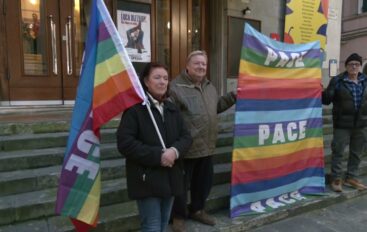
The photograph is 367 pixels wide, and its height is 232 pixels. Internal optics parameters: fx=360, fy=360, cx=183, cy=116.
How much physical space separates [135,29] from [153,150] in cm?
463

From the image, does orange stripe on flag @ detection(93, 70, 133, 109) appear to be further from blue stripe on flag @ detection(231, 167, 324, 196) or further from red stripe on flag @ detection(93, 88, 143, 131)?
blue stripe on flag @ detection(231, 167, 324, 196)

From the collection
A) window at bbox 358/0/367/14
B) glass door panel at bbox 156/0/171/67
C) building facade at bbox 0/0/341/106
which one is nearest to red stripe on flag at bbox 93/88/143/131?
building facade at bbox 0/0/341/106

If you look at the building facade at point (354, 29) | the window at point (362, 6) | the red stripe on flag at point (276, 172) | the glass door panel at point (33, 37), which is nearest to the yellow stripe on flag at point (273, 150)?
the red stripe on flag at point (276, 172)

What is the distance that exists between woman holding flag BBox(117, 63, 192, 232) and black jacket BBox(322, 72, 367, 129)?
250 cm

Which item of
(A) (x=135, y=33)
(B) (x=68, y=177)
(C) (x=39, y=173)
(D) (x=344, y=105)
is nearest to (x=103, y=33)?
(B) (x=68, y=177)

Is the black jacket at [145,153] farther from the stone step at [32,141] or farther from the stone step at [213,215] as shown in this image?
the stone step at [32,141]

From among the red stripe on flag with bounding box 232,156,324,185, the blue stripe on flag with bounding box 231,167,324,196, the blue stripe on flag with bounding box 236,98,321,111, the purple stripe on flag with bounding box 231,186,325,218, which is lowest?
the purple stripe on flag with bounding box 231,186,325,218

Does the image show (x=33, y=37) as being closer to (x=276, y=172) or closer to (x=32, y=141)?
(x=32, y=141)

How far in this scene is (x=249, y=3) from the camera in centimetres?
Answer: 773

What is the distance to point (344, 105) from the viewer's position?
424 centimetres

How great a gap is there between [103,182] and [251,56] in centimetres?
197

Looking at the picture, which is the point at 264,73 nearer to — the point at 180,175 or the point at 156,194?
the point at 180,175

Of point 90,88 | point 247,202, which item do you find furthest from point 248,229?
point 90,88

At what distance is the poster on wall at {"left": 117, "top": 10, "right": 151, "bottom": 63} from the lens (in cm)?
638
